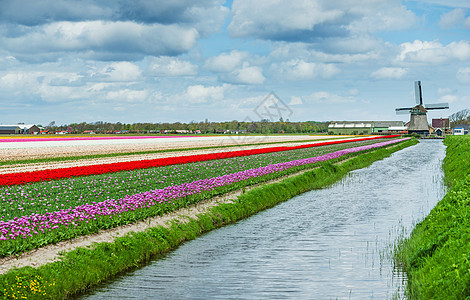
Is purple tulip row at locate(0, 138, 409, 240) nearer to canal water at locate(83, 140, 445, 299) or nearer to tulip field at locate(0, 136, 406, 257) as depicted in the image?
tulip field at locate(0, 136, 406, 257)

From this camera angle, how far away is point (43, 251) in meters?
11.9

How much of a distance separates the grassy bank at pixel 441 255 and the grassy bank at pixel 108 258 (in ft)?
23.0

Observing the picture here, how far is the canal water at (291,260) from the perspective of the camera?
10.8 meters

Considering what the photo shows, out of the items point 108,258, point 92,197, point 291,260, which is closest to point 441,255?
point 291,260

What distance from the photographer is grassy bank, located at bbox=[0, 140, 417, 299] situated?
9.82 m

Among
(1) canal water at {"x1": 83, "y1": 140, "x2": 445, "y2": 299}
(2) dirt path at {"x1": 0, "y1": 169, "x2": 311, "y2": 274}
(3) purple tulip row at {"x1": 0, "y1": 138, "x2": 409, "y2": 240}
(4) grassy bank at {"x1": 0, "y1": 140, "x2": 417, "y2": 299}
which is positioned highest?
(3) purple tulip row at {"x1": 0, "y1": 138, "x2": 409, "y2": 240}

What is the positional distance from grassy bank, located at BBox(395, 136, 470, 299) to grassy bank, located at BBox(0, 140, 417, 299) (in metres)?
7.00

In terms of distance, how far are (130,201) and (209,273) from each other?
6.22 m

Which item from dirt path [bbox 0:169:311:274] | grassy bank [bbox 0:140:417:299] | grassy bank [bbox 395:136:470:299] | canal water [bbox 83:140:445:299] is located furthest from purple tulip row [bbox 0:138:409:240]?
grassy bank [bbox 395:136:470:299]

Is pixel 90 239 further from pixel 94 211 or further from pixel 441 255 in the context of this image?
pixel 441 255

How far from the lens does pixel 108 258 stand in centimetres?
1212

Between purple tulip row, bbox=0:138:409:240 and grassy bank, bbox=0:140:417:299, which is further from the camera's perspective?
purple tulip row, bbox=0:138:409:240

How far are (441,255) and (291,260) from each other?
4.06 m

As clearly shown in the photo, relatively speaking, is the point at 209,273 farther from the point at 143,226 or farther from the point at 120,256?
the point at 143,226
